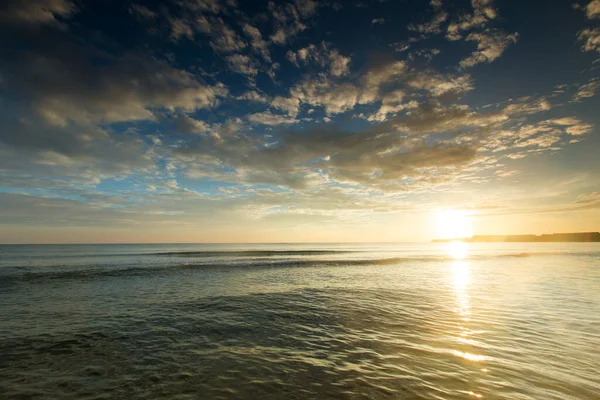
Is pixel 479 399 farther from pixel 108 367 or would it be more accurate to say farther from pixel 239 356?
pixel 108 367

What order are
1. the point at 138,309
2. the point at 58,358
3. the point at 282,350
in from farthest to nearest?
1. the point at 138,309
2. the point at 282,350
3. the point at 58,358

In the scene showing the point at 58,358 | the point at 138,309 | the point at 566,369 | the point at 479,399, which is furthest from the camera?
the point at 138,309

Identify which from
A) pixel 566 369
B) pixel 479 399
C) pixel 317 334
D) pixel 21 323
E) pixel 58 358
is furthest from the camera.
Result: pixel 21 323

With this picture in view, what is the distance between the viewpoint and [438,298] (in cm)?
2230

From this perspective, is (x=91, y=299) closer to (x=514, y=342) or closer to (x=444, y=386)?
(x=444, y=386)

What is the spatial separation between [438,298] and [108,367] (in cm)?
2251

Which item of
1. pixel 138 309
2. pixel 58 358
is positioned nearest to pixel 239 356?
pixel 58 358

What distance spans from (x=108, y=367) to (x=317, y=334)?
29.1 ft

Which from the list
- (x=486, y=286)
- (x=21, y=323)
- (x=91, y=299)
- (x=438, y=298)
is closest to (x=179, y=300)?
(x=91, y=299)

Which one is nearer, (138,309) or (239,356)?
(239,356)

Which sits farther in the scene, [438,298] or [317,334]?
[438,298]

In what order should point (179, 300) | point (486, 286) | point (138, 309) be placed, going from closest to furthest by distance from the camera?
point (138, 309) < point (179, 300) < point (486, 286)

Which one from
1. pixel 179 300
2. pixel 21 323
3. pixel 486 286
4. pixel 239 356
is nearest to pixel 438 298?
pixel 486 286

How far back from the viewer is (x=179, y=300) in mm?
21625
